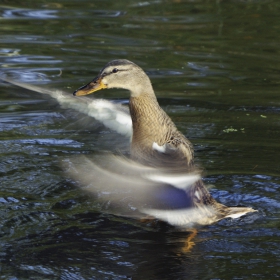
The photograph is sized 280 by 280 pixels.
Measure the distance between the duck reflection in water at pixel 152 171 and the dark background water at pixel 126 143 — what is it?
0.53 feet

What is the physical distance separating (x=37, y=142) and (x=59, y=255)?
2258 mm

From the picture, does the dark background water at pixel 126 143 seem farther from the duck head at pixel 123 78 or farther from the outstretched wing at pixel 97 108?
the duck head at pixel 123 78

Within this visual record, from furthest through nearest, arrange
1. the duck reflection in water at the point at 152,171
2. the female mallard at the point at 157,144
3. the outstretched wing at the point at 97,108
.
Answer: the outstretched wing at the point at 97,108, the female mallard at the point at 157,144, the duck reflection in water at the point at 152,171

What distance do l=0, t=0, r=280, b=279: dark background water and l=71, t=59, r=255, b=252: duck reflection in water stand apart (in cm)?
16

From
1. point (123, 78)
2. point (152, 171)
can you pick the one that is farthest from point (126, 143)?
point (152, 171)

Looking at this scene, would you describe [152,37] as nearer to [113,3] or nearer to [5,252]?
[113,3]

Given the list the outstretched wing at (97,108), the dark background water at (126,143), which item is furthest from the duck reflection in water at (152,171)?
the outstretched wing at (97,108)

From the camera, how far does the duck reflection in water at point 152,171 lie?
4875 mm

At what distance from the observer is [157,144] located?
5.56m

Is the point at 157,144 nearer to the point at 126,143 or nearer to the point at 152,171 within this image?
the point at 152,171

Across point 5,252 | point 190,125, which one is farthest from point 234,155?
point 5,252

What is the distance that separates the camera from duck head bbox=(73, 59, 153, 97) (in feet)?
18.9

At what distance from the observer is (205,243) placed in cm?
496

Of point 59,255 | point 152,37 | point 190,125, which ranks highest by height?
point 152,37
